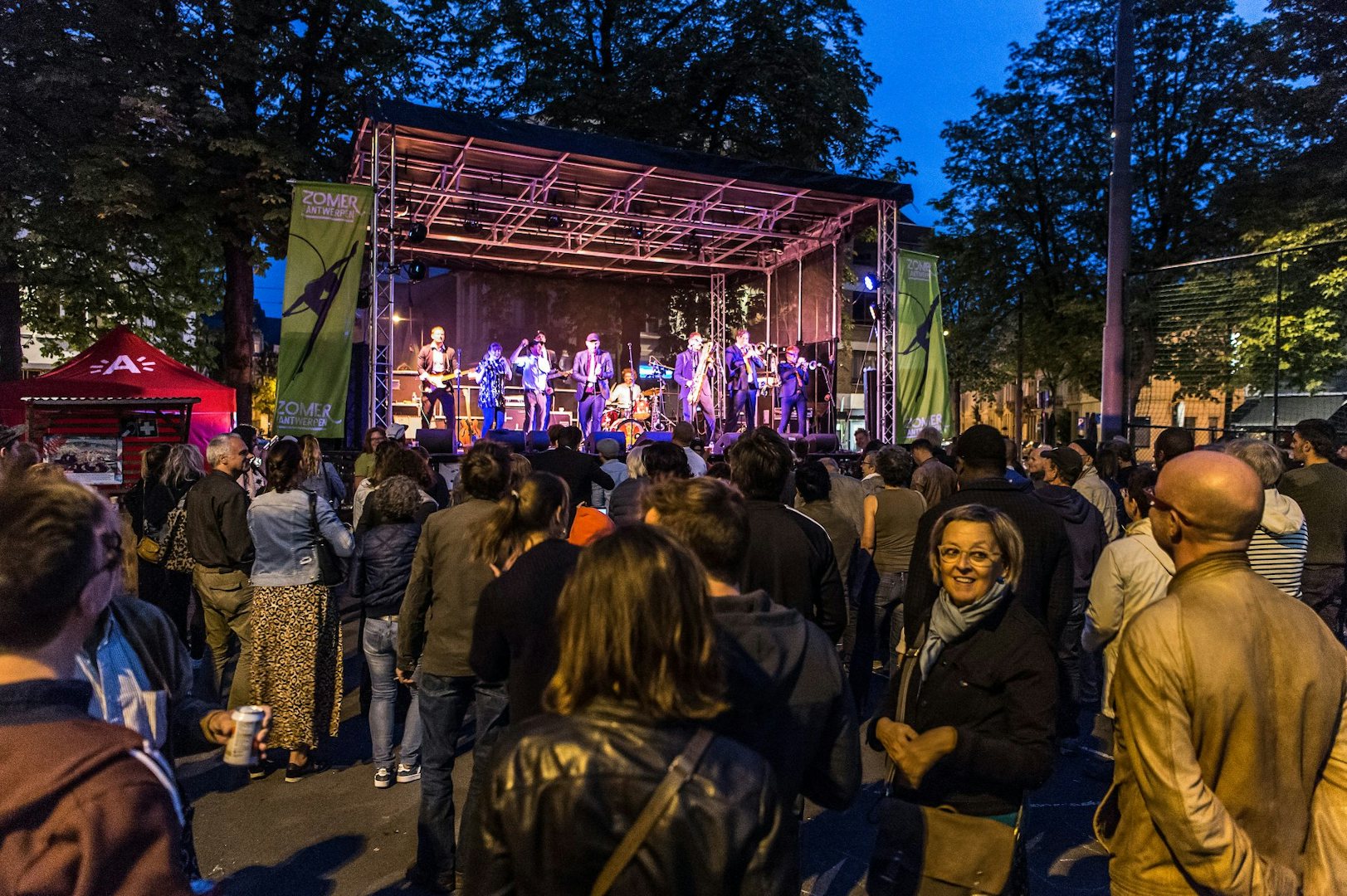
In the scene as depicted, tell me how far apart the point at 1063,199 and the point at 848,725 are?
2362 cm

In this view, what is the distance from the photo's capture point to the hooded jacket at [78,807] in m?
1.17

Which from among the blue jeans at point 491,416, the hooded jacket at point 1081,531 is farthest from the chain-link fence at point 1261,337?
the blue jeans at point 491,416

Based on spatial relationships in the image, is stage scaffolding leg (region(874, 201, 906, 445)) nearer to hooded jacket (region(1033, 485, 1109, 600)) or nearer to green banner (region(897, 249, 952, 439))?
green banner (region(897, 249, 952, 439))

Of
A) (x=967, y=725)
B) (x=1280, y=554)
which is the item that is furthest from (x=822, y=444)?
(x=967, y=725)

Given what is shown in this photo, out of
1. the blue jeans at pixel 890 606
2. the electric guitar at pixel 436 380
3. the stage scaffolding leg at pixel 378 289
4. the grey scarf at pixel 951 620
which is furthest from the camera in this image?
the electric guitar at pixel 436 380

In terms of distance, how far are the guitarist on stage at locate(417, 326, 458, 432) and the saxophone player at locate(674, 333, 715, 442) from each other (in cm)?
451

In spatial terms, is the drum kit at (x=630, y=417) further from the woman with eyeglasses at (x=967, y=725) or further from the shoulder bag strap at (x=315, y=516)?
the woman with eyeglasses at (x=967, y=725)

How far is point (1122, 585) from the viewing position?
377 centimetres

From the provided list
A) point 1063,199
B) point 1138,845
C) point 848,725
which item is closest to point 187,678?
point 848,725

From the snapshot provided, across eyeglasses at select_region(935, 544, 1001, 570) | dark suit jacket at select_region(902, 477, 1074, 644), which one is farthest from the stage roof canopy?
eyeglasses at select_region(935, 544, 1001, 570)

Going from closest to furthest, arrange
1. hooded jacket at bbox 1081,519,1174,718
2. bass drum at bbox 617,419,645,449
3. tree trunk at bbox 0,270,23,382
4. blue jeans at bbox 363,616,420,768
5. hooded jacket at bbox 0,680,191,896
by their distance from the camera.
→ hooded jacket at bbox 0,680,191,896 → hooded jacket at bbox 1081,519,1174,718 → blue jeans at bbox 363,616,420,768 → tree trunk at bbox 0,270,23,382 → bass drum at bbox 617,419,645,449

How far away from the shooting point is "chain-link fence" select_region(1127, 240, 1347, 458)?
33.8ft

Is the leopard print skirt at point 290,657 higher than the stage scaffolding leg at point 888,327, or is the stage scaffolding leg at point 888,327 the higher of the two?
the stage scaffolding leg at point 888,327

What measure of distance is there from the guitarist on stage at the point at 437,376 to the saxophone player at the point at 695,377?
4512 millimetres
